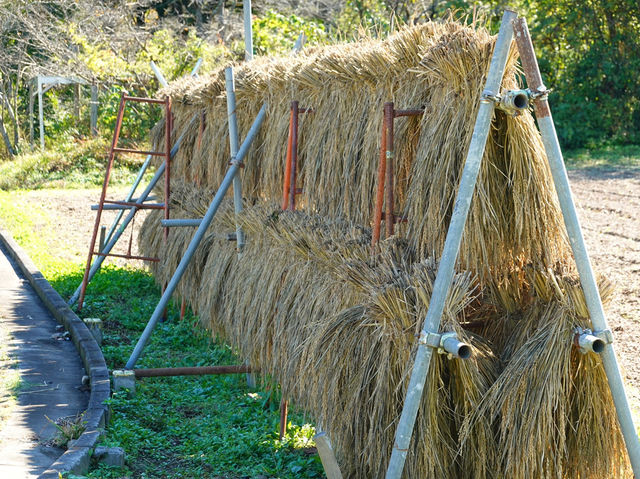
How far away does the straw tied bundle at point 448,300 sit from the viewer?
3521 mm

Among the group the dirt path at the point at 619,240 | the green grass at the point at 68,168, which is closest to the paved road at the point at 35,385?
the dirt path at the point at 619,240

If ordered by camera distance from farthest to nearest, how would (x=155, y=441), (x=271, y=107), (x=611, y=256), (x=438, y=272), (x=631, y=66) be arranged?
(x=631, y=66)
(x=611, y=256)
(x=271, y=107)
(x=155, y=441)
(x=438, y=272)

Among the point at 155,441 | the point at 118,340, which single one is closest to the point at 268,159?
the point at 155,441

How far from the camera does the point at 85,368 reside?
703 cm

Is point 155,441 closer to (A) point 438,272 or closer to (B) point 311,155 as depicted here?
(B) point 311,155

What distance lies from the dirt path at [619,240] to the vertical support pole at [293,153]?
192 cm

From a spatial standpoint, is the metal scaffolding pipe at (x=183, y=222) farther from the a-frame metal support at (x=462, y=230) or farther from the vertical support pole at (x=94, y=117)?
the vertical support pole at (x=94, y=117)

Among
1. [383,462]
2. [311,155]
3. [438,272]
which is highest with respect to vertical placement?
[311,155]

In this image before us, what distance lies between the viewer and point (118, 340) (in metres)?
8.11

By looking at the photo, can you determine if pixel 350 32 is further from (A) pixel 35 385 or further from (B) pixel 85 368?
(A) pixel 35 385

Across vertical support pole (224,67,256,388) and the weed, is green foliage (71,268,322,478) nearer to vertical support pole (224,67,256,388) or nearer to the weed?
the weed

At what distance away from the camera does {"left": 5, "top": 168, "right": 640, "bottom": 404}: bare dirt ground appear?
6.60 meters

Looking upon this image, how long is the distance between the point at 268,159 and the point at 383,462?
10.6 ft

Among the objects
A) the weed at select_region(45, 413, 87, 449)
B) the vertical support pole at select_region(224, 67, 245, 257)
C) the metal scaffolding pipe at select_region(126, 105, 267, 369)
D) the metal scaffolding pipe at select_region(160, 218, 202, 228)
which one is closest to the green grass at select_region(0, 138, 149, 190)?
the metal scaffolding pipe at select_region(160, 218, 202, 228)
